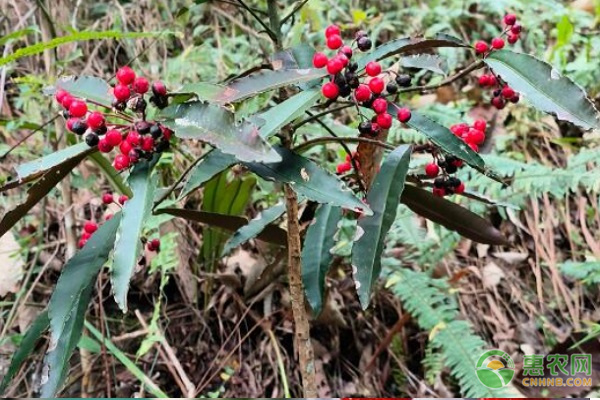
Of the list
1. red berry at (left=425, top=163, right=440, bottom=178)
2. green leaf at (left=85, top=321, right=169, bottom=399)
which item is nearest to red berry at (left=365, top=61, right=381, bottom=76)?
red berry at (left=425, top=163, right=440, bottom=178)

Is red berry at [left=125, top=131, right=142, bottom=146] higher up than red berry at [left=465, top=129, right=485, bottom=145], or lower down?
lower down

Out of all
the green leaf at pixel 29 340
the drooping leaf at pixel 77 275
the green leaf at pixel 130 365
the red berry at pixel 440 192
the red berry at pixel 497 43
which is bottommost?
the green leaf at pixel 130 365

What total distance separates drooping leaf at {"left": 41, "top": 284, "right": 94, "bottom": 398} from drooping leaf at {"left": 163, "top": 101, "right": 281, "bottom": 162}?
0.36 m

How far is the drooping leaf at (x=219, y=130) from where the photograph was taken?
71 centimetres

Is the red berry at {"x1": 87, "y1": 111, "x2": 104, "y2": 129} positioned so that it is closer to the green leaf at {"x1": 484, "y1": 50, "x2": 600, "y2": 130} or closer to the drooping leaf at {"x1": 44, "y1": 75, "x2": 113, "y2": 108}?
the drooping leaf at {"x1": 44, "y1": 75, "x2": 113, "y2": 108}

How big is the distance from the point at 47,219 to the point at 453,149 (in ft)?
4.93

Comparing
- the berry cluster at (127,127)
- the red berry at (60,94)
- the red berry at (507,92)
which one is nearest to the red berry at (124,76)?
the berry cluster at (127,127)

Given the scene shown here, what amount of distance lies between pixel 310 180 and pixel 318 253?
35 cm

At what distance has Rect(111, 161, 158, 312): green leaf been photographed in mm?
738

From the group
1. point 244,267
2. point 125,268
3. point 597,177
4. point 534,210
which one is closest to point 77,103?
point 125,268

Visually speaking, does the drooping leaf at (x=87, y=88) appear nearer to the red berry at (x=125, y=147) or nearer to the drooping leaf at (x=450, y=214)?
the red berry at (x=125, y=147)

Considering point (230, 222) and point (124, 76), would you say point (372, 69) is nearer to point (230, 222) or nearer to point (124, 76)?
point (124, 76)

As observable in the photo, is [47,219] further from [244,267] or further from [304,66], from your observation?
[304,66]

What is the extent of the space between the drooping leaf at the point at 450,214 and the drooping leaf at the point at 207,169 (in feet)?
1.13
